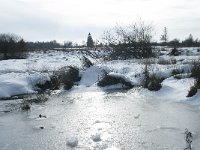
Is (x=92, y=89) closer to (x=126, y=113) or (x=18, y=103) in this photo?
(x=18, y=103)

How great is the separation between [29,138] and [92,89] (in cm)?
674

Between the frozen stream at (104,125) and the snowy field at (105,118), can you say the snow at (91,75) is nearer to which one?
the snowy field at (105,118)

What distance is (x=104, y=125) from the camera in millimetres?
7613

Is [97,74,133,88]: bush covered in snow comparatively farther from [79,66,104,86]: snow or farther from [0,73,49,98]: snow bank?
[0,73,49,98]: snow bank

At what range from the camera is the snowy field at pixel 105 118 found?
20.9ft

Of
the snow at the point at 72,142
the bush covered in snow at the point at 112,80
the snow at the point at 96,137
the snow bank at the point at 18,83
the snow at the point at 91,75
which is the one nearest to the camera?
the snow at the point at 72,142

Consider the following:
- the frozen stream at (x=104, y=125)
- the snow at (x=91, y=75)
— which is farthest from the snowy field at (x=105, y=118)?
the snow at (x=91, y=75)

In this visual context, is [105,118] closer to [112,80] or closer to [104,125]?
[104,125]

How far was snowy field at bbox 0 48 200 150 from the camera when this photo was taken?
636 cm

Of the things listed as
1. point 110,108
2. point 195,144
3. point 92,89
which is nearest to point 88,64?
point 92,89

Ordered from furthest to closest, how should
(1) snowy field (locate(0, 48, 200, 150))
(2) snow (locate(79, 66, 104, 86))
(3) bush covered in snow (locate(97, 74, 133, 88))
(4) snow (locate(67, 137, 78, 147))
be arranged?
(2) snow (locate(79, 66, 104, 86)) < (3) bush covered in snow (locate(97, 74, 133, 88)) < (1) snowy field (locate(0, 48, 200, 150)) < (4) snow (locate(67, 137, 78, 147))

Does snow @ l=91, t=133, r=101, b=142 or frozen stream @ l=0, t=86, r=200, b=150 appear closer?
frozen stream @ l=0, t=86, r=200, b=150

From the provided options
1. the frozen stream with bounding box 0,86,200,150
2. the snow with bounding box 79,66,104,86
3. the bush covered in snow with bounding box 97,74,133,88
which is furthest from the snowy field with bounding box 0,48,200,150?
the snow with bounding box 79,66,104,86

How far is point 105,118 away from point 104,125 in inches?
28.0
